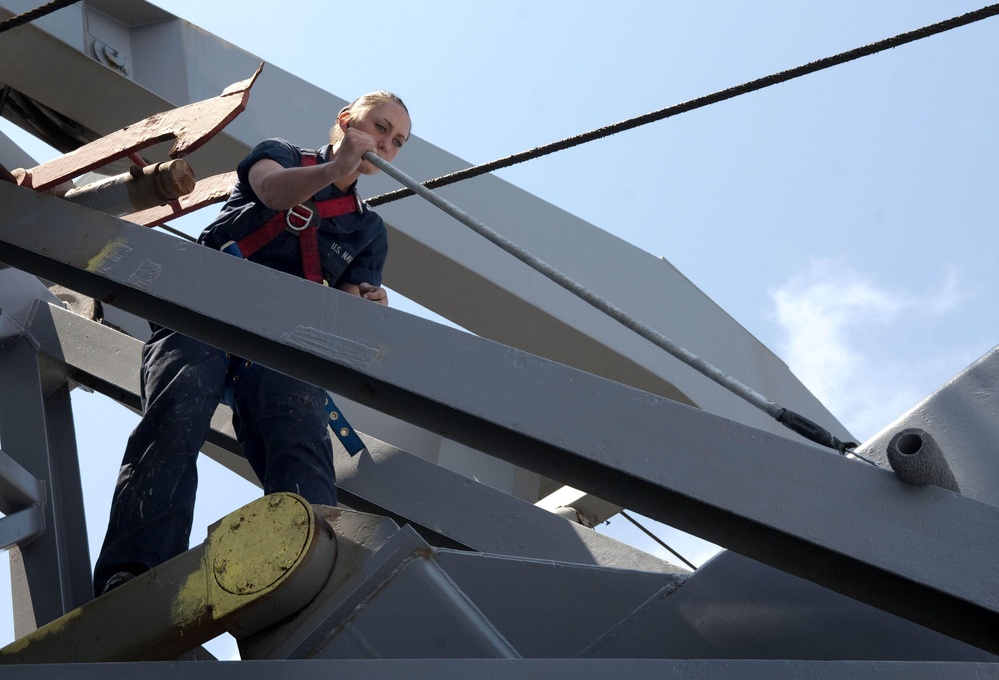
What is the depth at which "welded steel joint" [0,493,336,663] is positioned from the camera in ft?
5.94

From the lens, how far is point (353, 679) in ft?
5.36

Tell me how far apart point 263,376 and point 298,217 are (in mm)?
402

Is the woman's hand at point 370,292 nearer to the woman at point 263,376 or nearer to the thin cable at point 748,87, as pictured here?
the woman at point 263,376

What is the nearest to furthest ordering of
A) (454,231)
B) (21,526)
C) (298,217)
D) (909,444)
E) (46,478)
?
(909,444) < (298,217) < (21,526) < (46,478) < (454,231)

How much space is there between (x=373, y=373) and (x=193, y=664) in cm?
51

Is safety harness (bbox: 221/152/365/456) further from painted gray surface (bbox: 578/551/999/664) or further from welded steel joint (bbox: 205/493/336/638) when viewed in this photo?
painted gray surface (bbox: 578/551/999/664)

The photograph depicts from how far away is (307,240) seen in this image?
2.95 meters

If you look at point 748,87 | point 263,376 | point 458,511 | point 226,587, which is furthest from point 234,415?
point 748,87

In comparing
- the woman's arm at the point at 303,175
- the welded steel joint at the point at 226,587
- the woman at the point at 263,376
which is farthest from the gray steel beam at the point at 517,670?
the woman's arm at the point at 303,175

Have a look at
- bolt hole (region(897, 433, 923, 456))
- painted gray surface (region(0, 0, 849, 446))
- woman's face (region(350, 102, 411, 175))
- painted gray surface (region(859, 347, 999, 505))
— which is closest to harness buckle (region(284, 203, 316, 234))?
woman's face (region(350, 102, 411, 175))

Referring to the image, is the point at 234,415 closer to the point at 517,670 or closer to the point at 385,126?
the point at 385,126

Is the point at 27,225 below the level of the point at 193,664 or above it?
above

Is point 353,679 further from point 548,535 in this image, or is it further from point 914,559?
point 548,535

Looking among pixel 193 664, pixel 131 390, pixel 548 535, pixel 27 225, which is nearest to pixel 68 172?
pixel 27 225
